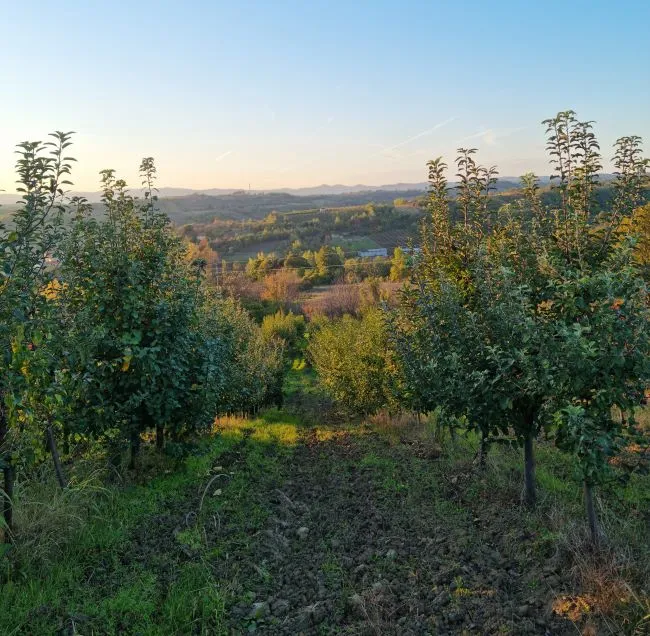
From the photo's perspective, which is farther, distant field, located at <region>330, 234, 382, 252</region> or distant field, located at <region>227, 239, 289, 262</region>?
distant field, located at <region>227, 239, 289, 262</region>

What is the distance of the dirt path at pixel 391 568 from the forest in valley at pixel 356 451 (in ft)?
0.08

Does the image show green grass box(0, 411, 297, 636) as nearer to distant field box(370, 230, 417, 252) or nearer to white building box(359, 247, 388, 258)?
white building box(359, 247, 388, 258)

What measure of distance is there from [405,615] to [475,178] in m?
5.38

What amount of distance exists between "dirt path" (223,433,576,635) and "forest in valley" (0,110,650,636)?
2 centimetres

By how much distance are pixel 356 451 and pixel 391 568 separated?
178 inches

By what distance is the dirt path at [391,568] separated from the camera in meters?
3.71

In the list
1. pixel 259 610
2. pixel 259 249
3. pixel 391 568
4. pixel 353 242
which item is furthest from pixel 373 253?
pixel 259 610

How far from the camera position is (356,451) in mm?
9000

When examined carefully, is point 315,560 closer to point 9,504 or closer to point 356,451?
point 9,504

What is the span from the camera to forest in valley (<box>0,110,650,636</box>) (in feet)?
12.6

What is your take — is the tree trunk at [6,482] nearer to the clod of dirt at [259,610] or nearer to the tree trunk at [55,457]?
the tree trunk at [55,457]

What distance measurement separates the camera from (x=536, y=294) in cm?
556

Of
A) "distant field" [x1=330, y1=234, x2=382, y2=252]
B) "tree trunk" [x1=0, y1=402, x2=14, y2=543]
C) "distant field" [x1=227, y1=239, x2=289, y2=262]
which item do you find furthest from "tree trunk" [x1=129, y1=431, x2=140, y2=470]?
"distant field" [x1=227, y1=239, x2=289, y2=262]

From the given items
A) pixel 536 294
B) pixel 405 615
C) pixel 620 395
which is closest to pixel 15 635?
pixel 405 615
